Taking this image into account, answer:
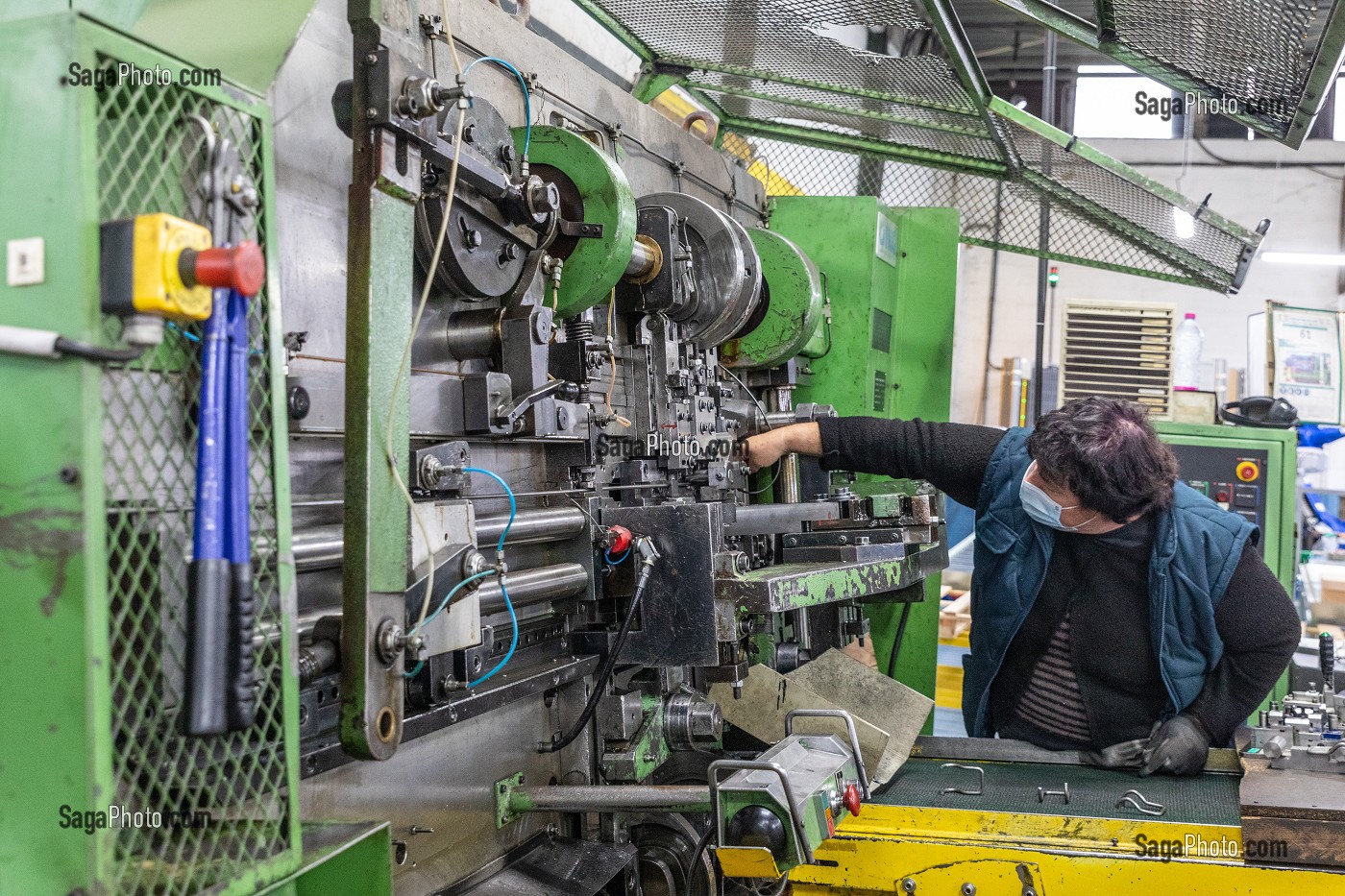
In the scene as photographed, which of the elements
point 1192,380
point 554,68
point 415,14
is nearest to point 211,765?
point 415,14

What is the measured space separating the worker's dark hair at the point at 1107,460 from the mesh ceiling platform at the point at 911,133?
961mm

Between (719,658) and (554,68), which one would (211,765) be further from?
(554,68)

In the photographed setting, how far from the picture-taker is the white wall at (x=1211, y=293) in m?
8.62

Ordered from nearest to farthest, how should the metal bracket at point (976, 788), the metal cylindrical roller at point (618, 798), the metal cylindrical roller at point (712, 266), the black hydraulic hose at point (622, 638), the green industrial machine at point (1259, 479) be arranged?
the metal cylindrical roller at point (618, 798)
the black hydraulic hose at point (622, 638)
the metal bracket at point (976, 788)
the metal cylindrical roller at point (712, 266)
the green industrial machine at point (1259, 479)

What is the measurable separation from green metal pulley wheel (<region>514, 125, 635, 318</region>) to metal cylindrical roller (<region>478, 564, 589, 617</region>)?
0.46 metres

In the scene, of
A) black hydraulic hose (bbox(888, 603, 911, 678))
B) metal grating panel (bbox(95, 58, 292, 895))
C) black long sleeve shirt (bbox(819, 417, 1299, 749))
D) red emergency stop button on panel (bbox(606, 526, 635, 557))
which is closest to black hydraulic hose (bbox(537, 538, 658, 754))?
red emergency stop button on panel (bbox(606, 526, 635, 557))

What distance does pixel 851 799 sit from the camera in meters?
1.79

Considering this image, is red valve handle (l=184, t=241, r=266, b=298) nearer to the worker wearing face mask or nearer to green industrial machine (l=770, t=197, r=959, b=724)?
the worker wearing face mask

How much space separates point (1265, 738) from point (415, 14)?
2.06 meters

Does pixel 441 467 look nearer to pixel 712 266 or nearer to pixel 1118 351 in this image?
pixel 712 266

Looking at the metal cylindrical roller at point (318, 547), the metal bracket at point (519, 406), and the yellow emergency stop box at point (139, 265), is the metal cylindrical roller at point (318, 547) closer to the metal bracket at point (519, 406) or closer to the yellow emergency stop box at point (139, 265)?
the metal bracket at point (519, 406)

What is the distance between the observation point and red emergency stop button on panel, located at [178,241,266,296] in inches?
34.6

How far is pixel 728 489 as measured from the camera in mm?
2572

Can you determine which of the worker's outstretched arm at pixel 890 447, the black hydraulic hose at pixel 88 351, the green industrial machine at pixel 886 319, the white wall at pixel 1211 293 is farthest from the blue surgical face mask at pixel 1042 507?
the white wall at pixel 1211 293
